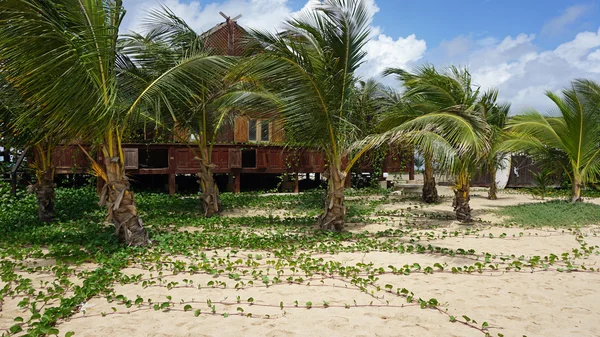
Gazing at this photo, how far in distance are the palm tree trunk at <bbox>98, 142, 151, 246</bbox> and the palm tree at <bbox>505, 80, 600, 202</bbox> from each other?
8.11m

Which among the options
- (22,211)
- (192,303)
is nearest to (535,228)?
(192,303)

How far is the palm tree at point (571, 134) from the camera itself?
10.1 metres

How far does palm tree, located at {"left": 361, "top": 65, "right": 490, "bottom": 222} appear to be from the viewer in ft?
21.5

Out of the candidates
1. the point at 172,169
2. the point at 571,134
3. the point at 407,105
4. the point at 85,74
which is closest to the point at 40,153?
the point at 85,74

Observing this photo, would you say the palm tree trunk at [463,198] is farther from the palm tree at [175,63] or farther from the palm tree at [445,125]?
the palm tree at [175,63]

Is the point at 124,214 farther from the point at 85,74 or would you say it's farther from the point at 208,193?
the point at 208,193

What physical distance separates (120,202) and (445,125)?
497 cm

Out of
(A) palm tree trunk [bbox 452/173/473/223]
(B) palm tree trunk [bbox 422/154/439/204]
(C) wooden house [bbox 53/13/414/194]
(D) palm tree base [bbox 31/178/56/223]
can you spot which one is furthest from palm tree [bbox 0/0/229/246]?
(B) palm tree trunk [bbox 422/154/439/204]

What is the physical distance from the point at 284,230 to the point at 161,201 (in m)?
5.07

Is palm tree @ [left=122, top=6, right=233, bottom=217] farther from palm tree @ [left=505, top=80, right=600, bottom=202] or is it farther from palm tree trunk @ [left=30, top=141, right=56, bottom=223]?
palm tree @ [left=505, top=80, right=600, bottom=202]

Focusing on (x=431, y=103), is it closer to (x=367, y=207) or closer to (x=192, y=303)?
(x=367, y=207)

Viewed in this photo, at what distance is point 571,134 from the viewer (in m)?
10.3

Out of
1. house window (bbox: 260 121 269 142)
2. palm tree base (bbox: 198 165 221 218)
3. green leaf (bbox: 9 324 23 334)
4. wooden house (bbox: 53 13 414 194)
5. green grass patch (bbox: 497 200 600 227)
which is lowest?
green leaf (bbox: 9 324 23 334)

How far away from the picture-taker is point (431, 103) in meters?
8.74
